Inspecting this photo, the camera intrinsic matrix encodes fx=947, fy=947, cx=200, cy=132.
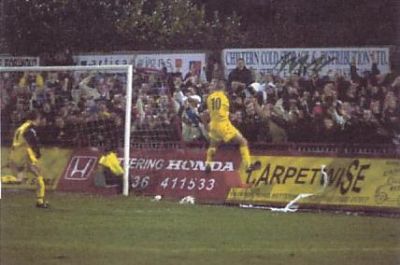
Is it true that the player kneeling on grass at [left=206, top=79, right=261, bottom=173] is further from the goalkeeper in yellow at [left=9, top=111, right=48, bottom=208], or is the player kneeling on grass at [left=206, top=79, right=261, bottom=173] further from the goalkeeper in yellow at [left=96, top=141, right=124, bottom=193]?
the goalkeeper in yellow at [left=9, top=111, right=48, bottom=208]

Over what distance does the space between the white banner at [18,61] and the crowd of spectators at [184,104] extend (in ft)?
1.04

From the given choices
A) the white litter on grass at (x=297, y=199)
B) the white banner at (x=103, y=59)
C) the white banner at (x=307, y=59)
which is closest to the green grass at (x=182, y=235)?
the white litter on grass at (x=297, y=199)

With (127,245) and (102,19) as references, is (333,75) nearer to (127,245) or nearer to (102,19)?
(102,19)

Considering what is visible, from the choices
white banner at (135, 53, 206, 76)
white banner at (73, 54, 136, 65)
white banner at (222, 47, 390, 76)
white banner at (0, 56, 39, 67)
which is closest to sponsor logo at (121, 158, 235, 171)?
white banner at (135, 53, 206, 76)

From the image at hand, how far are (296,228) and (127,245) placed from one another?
2.67 meters

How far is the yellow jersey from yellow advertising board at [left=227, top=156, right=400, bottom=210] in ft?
6.53

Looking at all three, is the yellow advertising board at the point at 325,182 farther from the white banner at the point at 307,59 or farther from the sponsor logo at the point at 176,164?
the white banner at the point at 307,59

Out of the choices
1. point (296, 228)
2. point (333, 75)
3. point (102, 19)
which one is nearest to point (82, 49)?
point (102, 19)

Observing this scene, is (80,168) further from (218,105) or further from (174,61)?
(174,61)

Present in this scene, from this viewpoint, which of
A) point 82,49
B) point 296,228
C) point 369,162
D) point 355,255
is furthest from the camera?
point 82,49

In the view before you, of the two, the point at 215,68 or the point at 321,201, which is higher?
the point at 215,68

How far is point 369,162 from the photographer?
48.2 ft

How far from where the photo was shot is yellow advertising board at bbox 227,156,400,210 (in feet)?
47.3

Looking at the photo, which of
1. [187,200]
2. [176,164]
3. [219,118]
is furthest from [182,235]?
[219,118]
